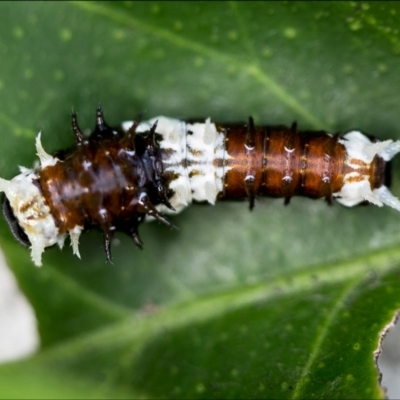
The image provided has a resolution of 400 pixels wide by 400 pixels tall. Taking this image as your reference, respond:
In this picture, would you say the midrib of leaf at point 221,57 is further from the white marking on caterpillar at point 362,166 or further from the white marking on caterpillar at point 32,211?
the white marking on caterpillar at point 32,211

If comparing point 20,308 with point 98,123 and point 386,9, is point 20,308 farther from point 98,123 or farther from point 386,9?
point 386,9

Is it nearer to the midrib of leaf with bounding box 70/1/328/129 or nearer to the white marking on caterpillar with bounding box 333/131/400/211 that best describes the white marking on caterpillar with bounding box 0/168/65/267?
the midrib of leaf with bounding box 70/1/328/129

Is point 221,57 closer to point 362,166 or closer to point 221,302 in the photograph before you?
point 362,166

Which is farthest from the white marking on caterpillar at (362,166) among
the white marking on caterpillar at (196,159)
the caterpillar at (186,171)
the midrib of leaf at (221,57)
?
the white marking on caterpillar at (196,159)

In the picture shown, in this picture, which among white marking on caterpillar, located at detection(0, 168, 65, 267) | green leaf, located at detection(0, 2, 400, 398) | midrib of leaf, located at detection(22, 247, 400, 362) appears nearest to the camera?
white marking on caterpillar, located at detection(0, 168, 65, 267)

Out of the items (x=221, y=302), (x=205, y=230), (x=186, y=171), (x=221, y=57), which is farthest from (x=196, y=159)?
(x=221, y=302)

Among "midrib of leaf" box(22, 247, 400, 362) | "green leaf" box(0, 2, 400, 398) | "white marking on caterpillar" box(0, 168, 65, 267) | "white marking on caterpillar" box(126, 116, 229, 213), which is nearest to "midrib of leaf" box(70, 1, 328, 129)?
Result: "green leaf" box(0, 2, 400, 398)

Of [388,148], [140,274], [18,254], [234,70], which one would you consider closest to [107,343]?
[140,274]

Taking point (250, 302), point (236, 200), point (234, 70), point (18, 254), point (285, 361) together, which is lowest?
point (285, 361)

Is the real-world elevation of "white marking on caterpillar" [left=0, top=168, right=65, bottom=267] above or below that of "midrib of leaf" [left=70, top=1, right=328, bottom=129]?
below
